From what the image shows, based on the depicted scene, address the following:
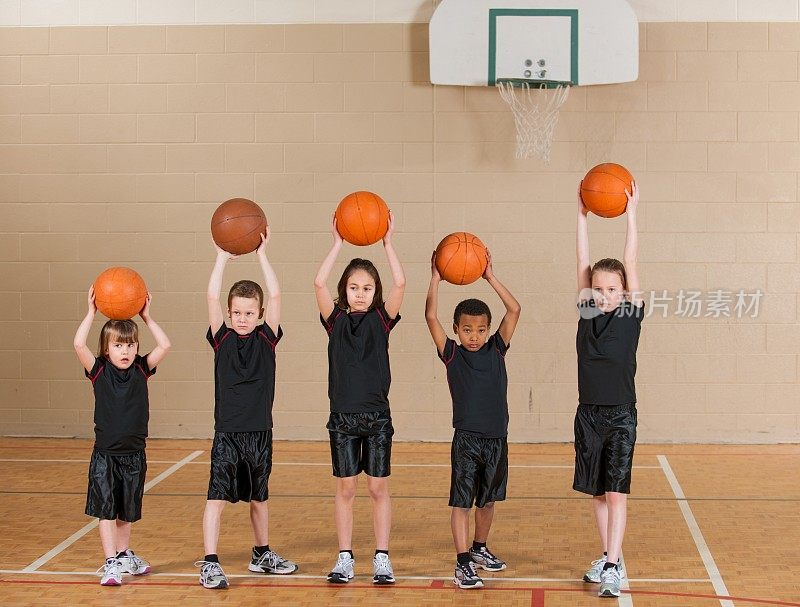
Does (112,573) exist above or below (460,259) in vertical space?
below

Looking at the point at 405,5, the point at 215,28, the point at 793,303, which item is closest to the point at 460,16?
the point at 405,5

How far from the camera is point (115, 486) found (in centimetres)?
476

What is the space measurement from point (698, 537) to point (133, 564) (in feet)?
9.53

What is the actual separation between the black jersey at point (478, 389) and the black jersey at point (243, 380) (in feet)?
2.71

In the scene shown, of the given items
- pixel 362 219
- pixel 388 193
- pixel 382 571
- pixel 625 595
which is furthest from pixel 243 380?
pixel 388 193

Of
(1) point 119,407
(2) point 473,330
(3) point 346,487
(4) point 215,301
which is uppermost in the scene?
(4) point 215,301

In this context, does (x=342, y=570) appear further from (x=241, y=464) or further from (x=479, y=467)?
(x=479, y=467)

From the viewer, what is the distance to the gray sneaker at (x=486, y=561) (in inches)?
194

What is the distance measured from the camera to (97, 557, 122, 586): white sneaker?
4.67 m

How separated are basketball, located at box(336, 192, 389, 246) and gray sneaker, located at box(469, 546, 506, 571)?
1.56 metres

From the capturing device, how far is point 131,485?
4.76 meters

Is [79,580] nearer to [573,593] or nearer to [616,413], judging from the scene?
[573,593]

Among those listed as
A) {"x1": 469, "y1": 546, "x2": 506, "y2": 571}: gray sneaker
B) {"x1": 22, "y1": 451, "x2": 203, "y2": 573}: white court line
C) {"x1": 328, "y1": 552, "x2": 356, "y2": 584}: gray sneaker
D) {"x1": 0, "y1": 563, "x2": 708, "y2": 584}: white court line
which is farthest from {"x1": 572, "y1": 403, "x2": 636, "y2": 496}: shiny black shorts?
{"x1": 22, "y1": 451, "x2": 203, "y2": 573}: white court line

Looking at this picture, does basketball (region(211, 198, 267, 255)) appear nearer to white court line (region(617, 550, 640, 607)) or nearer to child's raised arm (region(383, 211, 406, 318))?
child's raised arm (region(383, 211, 406, 318))
